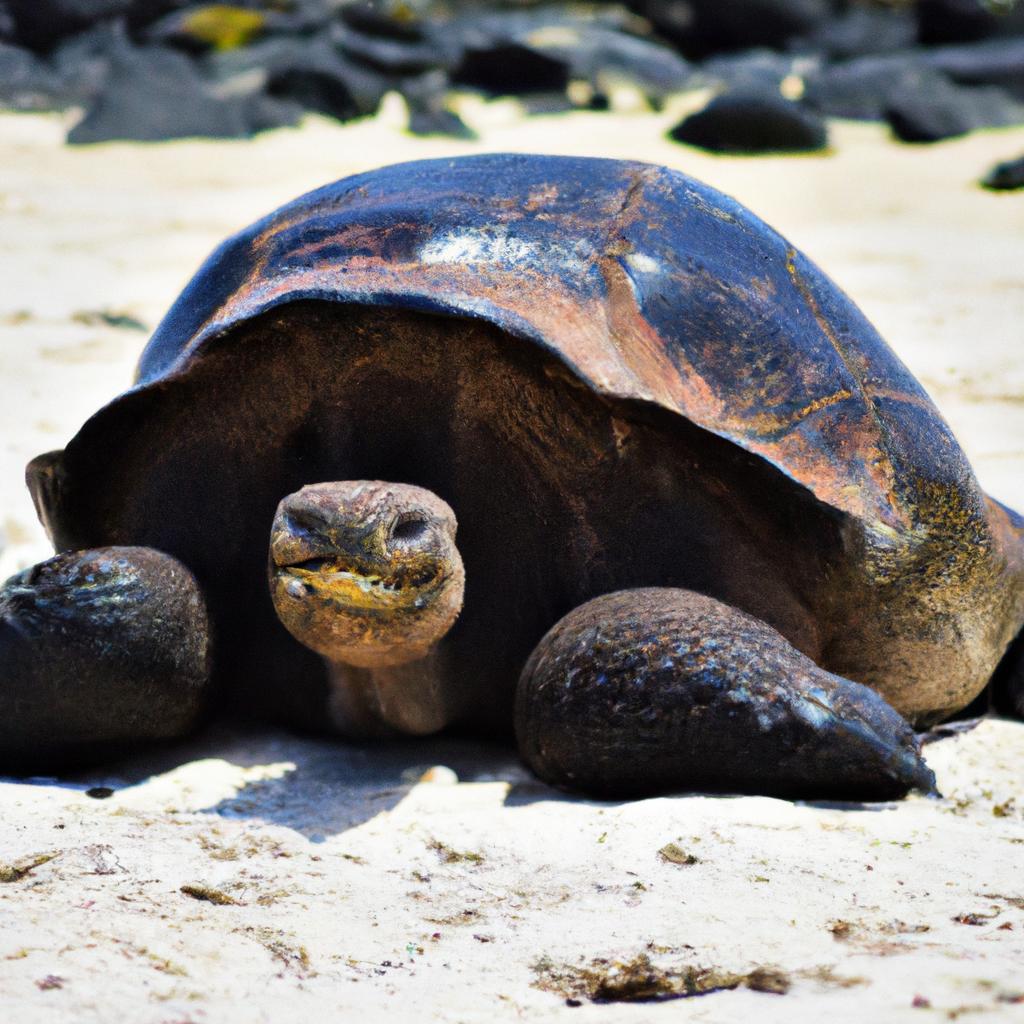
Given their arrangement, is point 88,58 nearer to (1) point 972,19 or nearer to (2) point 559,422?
(1) point 972,19

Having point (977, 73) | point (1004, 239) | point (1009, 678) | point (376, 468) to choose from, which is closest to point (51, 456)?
point (376, 468)

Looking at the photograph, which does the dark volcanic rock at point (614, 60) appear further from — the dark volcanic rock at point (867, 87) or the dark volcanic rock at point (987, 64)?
the dark volcanic rock at point (987, 64)

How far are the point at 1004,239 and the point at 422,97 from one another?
526 cm

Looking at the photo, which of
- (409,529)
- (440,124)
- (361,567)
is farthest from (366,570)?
(440,124)

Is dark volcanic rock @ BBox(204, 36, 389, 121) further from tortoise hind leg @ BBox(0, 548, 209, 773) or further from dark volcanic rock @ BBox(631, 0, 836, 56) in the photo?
tortoise hind leg @ BBox(0, 548, 209, 773)

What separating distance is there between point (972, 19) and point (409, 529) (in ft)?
48.6

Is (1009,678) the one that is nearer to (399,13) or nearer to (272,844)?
(272,844)

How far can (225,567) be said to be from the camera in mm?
2910

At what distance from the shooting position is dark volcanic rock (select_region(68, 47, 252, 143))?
33.4 feet

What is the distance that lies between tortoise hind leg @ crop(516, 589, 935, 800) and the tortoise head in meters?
0.25

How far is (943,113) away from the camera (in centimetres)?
1130

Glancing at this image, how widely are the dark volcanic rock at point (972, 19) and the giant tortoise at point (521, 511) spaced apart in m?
13.8

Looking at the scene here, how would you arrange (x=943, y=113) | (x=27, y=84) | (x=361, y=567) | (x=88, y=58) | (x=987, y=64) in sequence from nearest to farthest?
(x=361, y=567)
(x=943, y=113)
(x=27, y=84)
(x=88, y=58)
(x=987, y=64)

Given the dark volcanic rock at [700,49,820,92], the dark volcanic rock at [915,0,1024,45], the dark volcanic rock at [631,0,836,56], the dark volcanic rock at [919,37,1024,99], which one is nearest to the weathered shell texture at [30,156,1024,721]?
the dark volcanic rock at [700,49,820,92]
